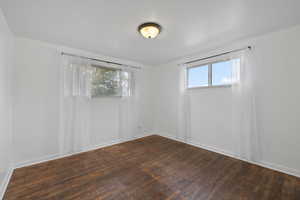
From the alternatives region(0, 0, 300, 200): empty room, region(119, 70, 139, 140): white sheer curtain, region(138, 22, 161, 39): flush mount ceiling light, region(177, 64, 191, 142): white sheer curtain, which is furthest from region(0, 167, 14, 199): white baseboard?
region(177, 64, 191, 142): white sheer curtain

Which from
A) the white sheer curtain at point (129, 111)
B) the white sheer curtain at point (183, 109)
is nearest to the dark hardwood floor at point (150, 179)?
Result: the white sheer curtain at point (183, 109)

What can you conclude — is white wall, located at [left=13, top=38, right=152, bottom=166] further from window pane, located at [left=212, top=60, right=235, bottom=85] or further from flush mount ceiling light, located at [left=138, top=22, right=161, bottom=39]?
window pane, located at [left=212, top=60, right=235, bottom=85]

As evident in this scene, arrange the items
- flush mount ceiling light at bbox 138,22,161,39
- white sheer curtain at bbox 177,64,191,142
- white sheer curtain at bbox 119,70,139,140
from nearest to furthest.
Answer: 1. flush mount ceiling light at bbox 138,22,161,39
2. white sheer curtain at bbox 177,64,191,142
3. white sheer curtain at bbox 119,70,139,140

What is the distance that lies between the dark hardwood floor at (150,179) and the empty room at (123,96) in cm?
2

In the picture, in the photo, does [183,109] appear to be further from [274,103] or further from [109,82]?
[109,82]

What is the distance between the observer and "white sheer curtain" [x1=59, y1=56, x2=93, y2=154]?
2.57m

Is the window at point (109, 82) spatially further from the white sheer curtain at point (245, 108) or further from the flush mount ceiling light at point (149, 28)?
the white sheer curtain at point (245, 108)

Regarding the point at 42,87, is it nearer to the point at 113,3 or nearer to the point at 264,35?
the point at 113,3

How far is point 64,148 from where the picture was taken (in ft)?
8.41

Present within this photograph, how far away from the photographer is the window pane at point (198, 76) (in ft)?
10.2

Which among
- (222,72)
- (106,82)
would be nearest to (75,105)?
(106,82)

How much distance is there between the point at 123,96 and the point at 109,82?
547mm

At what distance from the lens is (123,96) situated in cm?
351

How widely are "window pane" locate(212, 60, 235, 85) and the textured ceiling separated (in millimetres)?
501
